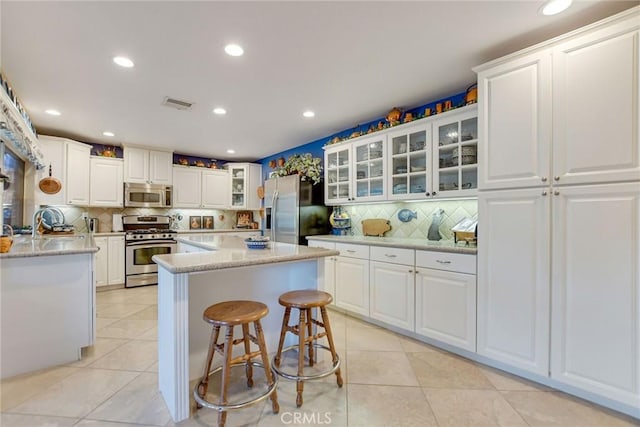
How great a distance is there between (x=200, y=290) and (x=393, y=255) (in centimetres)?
177

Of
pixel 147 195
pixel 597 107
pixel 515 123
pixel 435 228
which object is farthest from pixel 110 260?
pixel 597 107

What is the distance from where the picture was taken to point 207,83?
267 cm

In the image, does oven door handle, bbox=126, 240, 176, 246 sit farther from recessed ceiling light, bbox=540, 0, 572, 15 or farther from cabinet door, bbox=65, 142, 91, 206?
recessed ceiling light, bbox=540, 0, 572, 15

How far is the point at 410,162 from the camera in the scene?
3.20m

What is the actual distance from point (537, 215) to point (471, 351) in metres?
1.17

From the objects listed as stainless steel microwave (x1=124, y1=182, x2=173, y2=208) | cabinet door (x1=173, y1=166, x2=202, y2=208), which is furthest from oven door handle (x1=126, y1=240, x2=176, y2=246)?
cabinet door (x1=173, y1=166, x2=202, y2=208)

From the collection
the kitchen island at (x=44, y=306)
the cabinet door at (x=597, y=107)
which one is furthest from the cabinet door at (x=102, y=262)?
the cabinet door at (x=597, y=107)

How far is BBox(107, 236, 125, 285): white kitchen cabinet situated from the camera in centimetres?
451

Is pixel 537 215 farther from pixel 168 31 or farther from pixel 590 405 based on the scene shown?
pixel 168 31

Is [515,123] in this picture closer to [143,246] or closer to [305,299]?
[305,299]

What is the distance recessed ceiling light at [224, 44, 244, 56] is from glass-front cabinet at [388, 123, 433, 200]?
72.6 inches

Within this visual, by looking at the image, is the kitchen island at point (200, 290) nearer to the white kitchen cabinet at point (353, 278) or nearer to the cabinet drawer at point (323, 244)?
the white kitchen cabinet at point (353, 278)

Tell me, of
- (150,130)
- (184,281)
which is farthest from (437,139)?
(150,130)

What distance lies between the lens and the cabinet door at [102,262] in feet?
14.4
